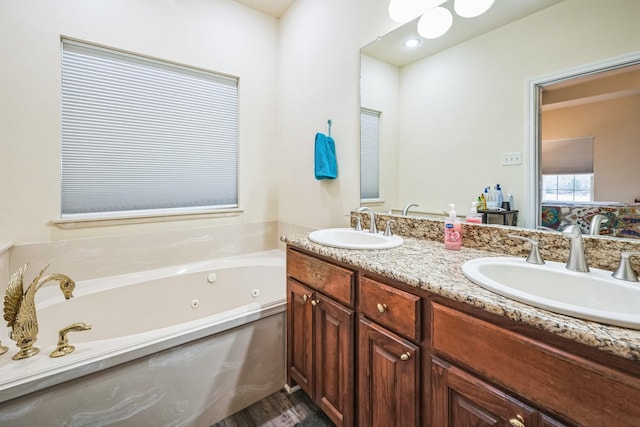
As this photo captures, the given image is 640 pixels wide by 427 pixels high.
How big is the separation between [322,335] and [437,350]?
599mm

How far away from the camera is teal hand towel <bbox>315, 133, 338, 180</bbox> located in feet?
6.48

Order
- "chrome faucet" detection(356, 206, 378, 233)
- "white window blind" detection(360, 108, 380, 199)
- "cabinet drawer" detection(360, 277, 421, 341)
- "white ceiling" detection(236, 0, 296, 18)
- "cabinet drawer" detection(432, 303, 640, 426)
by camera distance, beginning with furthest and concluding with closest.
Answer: "white ceiling" detection(236, 0, 296, 18) < "white window blind" detection(360, 108, 380, 199) < "chrome faucet" detection(356, 206, 378, 233) < "cabinet drawer" detection(360, 277, 421, 341) < "cabinet drawer" detection(432, 303, 640, 426)

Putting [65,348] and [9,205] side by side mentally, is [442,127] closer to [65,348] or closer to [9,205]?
[65,348]

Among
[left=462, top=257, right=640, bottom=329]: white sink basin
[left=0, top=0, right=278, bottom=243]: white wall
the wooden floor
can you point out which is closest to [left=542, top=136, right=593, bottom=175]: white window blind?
[left=462, top=257, right=640, bottom=329]: white sink basin

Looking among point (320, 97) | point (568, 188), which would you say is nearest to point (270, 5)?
point (320, 97)

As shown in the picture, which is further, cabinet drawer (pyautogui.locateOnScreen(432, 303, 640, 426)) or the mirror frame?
the mirror frame

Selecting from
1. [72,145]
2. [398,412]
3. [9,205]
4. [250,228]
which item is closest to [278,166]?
[250,228]

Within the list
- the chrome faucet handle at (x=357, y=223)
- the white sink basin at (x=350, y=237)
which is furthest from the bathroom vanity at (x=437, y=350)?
the chrome faucet handle at (x=357, y=223)

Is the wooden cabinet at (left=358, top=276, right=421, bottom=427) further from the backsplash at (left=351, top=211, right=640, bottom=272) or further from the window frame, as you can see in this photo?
the window frame

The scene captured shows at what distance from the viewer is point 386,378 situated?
100 cm

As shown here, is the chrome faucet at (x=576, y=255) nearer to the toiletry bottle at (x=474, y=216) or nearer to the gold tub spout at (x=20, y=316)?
the toiletry bottle at (x=474, y=216)

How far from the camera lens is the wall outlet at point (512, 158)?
1.17 metres

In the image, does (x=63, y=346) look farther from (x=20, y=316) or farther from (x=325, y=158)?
(x=325, y=158)

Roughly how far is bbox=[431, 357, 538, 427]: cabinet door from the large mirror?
2.22 ft
